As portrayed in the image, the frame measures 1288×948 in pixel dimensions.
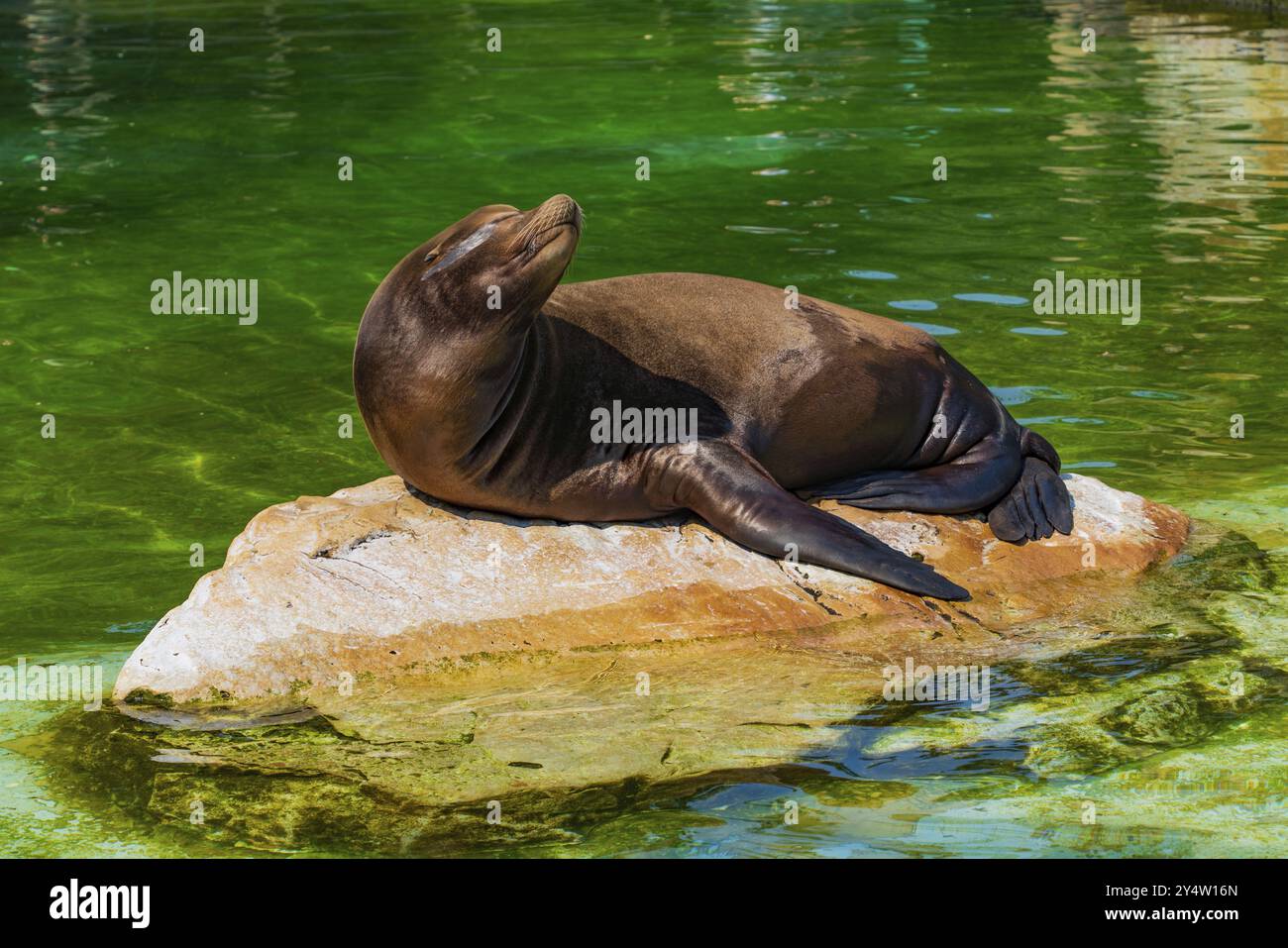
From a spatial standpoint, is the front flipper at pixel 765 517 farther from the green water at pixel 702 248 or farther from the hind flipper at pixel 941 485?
the green water at pixel 702 248

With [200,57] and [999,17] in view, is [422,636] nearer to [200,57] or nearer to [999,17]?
[200,57]

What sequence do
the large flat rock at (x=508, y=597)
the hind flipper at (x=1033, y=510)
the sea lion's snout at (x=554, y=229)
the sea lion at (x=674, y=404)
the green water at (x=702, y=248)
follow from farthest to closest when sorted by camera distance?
→ the hind flipper at (x=1033, y=510) → the sea lion at (x=674, y=404) → the sea lion's snout at (x=554, y=229) → the large flat rock at (x=508, y=597) → the green water at (x=702, y=248)

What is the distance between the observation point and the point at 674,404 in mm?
6141

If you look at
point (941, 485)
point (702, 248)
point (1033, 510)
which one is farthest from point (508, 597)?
point (702, 248)

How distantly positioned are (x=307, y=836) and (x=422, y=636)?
106 centimetres

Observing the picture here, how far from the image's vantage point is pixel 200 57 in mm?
20922

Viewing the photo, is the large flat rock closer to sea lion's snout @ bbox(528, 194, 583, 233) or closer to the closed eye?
the closed eye

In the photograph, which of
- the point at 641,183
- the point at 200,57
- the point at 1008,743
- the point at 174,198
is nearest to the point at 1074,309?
the point at 641,183

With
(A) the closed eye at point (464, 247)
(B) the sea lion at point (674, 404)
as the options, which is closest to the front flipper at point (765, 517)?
(B) the sea lion at point (674, 404)

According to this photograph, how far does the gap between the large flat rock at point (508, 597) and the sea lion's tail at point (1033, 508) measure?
0.07 metres

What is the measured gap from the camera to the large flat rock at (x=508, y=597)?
17.5 feet

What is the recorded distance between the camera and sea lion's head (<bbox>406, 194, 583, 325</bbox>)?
561 centimetres

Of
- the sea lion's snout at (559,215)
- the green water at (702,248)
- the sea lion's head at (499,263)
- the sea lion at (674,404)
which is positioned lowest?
the green water at (702,248)

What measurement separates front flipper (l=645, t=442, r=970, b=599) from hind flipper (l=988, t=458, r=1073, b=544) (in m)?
0.54
